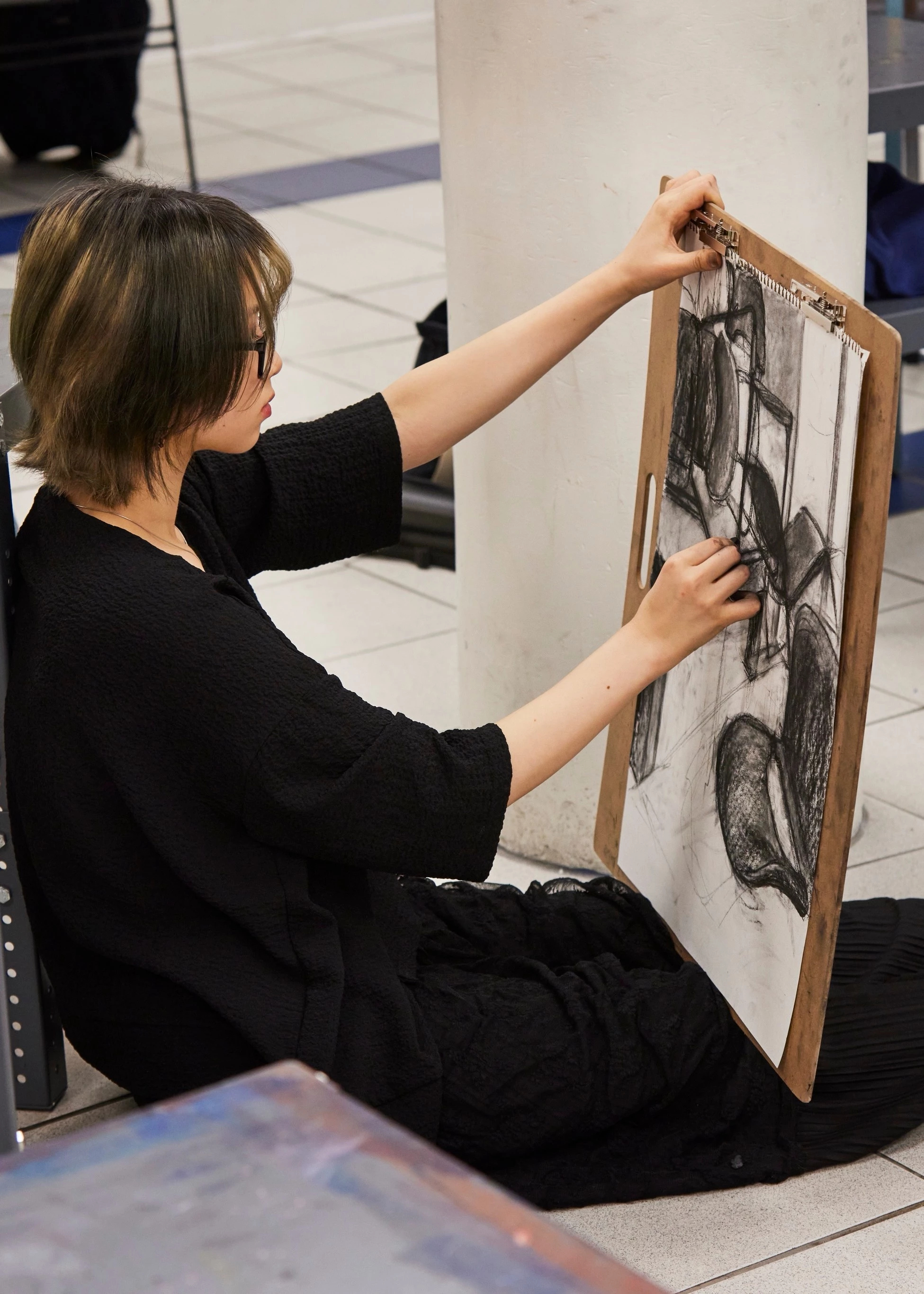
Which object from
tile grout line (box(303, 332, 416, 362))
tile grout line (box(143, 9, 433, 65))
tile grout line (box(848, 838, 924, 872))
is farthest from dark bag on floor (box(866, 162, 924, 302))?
tile grout line (box(143, 9, 433, 65))

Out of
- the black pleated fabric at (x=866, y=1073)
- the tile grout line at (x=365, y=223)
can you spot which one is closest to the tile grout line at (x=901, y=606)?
the black pleated fabric at (x=866, y=1073)

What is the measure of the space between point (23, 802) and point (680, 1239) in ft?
2.42

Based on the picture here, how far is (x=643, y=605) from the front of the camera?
1.52 meters

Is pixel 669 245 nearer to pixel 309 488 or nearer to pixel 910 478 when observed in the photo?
pixel 309 488

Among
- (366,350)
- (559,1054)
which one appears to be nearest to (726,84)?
(559,1054)

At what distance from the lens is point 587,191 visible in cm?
206

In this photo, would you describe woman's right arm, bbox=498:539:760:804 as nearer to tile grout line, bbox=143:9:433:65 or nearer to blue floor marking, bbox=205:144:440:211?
blue floor marking, bbox=205:144:440:211

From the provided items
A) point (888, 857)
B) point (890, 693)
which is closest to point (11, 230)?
point (890, 693)

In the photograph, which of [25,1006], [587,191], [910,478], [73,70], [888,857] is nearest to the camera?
[25,1006]

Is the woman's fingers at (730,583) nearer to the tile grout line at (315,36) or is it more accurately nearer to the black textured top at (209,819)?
the black textured top at (209,819)

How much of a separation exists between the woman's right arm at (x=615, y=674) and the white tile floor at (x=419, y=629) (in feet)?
1.63

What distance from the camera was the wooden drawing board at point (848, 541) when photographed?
1.33 m

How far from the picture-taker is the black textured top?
1372 mm

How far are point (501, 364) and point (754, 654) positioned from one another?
0.41 metres
